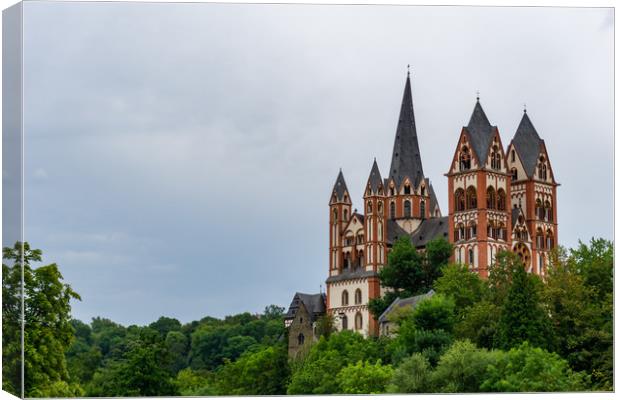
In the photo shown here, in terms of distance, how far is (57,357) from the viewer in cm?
3034

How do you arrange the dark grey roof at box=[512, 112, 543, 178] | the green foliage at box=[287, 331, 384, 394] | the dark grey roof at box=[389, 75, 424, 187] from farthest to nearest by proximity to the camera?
the dark grey roof at box=[389, 75, 424, 187]
the dark grey roof at box=[512, 112, 543, 178]
the green foliage at box=[287, 331, 384, 394]

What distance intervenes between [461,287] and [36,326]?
21497 mm

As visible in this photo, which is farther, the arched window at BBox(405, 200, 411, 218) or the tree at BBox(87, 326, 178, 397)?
the arched window at BBox(405, 200, 411, 218)

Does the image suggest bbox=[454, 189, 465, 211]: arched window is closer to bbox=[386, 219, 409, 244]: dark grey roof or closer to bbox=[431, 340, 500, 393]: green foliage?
bbox=[386, 219, 409, 244]: dark grey roof

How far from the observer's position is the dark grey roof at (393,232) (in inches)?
2630

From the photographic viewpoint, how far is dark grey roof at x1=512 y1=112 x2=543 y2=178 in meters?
59.3

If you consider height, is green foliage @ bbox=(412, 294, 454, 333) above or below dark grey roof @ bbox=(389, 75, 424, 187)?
below

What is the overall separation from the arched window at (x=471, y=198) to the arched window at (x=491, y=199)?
0.55 metres

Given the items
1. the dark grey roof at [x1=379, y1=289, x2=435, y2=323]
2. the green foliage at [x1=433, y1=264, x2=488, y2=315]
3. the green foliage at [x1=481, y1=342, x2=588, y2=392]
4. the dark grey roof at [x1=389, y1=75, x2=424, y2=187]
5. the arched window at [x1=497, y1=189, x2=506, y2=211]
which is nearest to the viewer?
the green foliage at [x1=481, y1=342, x2=588, y2=392]

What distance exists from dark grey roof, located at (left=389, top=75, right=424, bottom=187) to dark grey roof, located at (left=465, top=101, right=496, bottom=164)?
8.84 m

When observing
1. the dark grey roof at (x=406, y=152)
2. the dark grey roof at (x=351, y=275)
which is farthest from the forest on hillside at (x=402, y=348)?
the dark grey roof at (x=406, y=152)

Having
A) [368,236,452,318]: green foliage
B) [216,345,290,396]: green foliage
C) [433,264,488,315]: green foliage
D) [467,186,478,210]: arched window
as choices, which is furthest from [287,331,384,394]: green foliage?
[467,186,478,210]: arched window

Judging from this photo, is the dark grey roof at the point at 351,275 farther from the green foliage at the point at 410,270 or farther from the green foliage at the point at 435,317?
the green foliage at the point at 435,317

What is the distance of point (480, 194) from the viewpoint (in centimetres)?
6050
